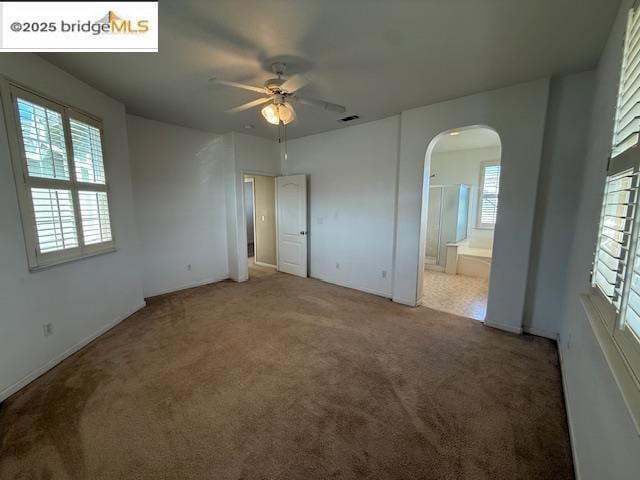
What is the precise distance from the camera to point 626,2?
4.97ft

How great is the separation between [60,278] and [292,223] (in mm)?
3403

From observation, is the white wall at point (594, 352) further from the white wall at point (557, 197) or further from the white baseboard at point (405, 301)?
the white baseboard at point (405, 301)

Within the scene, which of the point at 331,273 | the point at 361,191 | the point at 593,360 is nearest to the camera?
the point at 593,360

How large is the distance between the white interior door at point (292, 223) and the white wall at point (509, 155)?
7.31 feet

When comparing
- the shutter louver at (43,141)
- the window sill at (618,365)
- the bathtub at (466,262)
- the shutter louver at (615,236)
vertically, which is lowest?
the bathtub at (466,262)

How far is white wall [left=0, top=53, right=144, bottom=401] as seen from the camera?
1.95 m

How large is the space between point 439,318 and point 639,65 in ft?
9.05

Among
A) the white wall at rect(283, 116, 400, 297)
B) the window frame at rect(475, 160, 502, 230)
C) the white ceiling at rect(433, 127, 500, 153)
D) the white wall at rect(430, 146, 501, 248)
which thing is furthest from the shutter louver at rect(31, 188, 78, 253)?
the window frame at rect(475, 160, 502, 230)

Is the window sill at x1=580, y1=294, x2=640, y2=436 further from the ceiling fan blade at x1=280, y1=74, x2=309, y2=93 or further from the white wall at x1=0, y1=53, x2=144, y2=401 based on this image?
the white wall at x1=0, y1=53, x2=144, y2=401

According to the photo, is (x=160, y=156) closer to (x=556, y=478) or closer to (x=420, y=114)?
(x=420, y=114)

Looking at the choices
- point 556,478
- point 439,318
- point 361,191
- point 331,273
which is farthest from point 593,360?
point 331,273

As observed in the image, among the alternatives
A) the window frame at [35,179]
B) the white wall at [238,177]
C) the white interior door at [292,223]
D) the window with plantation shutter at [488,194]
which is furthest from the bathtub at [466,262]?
the window frame at [35,179]

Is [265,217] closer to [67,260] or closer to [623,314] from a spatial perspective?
[67,260]

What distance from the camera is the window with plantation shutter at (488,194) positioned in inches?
227
